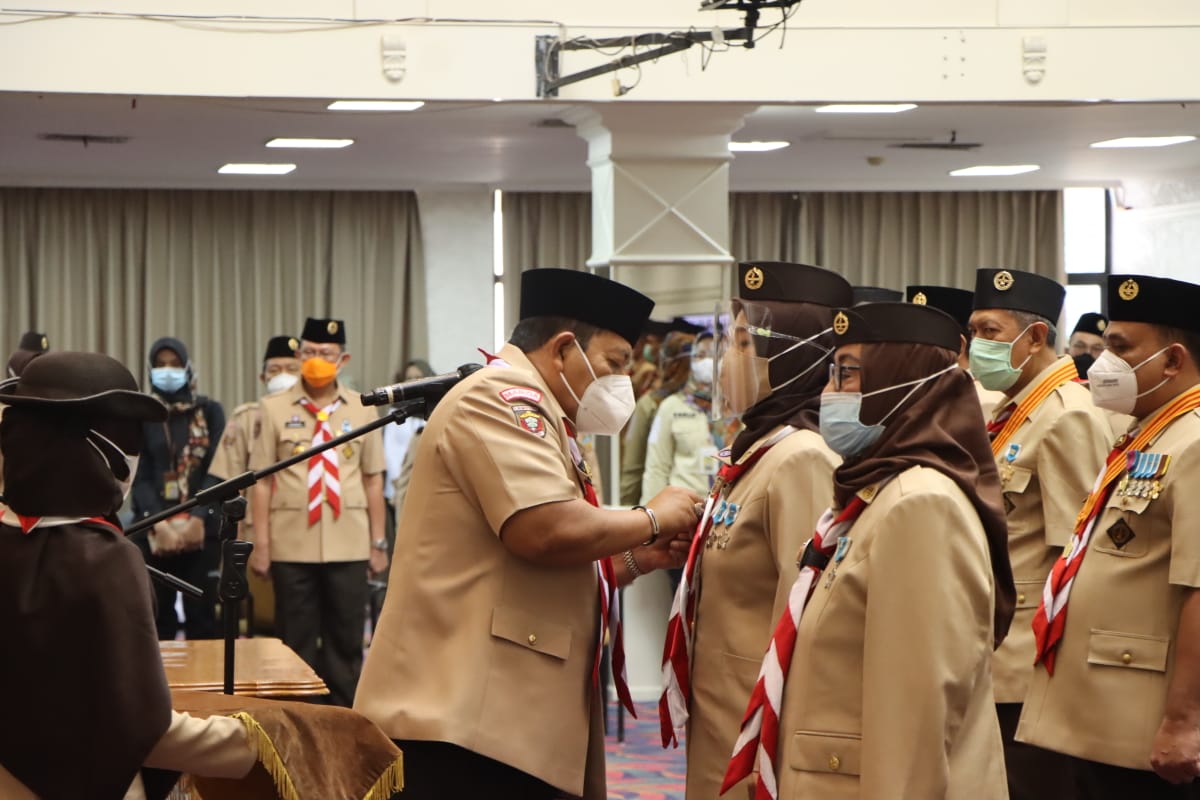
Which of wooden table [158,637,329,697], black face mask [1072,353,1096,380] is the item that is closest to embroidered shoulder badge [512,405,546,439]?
wooden table [158,637,329,697]

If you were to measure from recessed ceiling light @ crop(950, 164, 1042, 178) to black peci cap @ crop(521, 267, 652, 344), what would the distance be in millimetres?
8190

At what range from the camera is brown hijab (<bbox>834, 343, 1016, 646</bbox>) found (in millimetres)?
2506

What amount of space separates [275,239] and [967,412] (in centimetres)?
938

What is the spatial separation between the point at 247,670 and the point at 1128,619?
2.12 metres

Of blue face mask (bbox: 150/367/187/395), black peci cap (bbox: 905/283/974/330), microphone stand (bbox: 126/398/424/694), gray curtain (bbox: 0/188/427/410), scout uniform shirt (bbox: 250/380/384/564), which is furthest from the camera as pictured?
gray curtain (bbox: 0/188/427/410)

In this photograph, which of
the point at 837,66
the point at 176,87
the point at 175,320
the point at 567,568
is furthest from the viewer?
the point at 175,320

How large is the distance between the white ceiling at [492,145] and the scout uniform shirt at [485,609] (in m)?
4.90

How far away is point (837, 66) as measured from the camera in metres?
7.64

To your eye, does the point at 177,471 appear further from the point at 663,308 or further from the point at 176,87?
the point at 663,308

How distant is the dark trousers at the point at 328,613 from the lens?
6648 millimetres

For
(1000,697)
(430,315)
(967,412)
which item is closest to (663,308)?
(430,315)

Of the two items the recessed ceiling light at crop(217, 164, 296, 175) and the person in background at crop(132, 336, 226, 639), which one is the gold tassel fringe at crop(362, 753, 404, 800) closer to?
the person in background at crop(132, 336, 226, 639)

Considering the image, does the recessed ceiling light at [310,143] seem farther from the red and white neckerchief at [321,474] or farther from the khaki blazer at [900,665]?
the khaki blazer at [900,665]

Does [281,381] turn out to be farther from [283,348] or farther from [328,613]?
[328,613]
